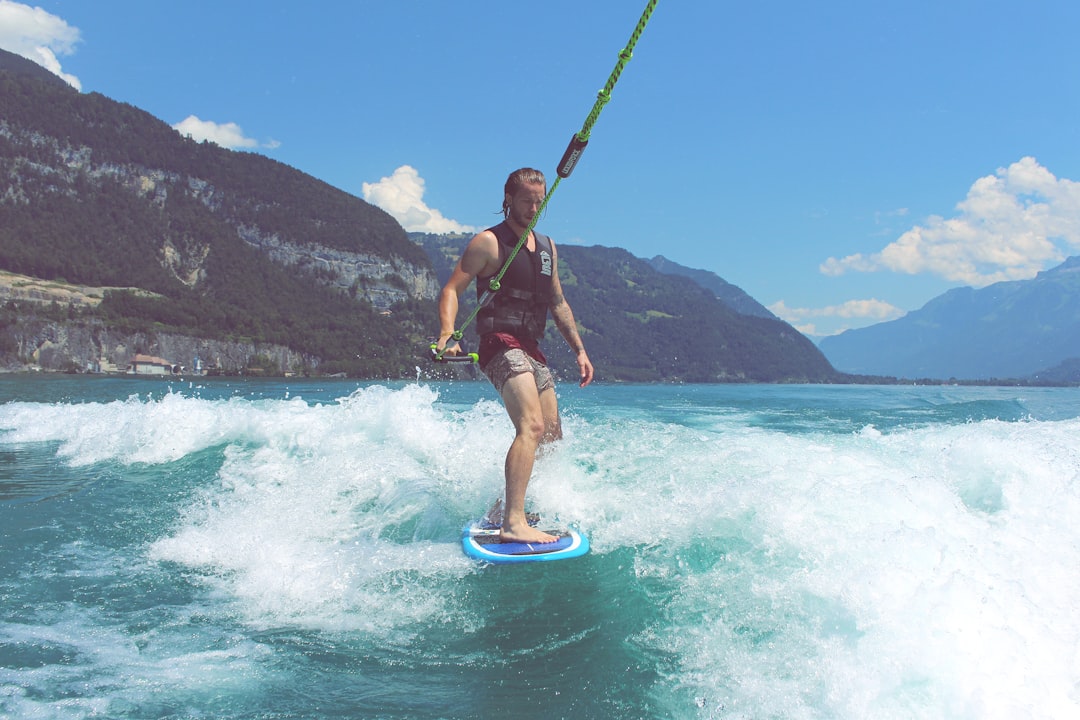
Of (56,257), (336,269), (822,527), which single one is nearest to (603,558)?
(822,527)

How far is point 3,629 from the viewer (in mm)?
3170

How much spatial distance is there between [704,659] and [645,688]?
1.11ft

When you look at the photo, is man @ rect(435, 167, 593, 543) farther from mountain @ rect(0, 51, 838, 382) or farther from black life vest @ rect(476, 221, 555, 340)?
mountain @ rect(0, 51, 838, 382)

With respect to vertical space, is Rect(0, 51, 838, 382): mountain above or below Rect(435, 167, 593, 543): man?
above

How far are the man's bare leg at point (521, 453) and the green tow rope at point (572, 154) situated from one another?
17.1 inches

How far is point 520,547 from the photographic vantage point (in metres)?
4.39

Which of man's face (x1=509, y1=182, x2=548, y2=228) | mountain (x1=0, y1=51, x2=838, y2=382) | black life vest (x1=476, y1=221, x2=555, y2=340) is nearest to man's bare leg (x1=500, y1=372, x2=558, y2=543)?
black life vest (x1=476, y1=221, x2=555, y2=340)

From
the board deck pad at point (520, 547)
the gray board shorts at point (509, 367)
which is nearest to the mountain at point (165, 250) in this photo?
the gray board shorts at point (509, 367)

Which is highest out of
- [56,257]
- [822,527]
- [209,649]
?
[56,257]

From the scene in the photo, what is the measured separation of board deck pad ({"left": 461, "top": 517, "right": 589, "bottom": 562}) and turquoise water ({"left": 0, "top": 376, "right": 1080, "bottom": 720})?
0.10 meters

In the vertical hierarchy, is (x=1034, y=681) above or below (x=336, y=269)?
below

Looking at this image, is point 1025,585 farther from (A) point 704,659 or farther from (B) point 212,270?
(B) point 212,270

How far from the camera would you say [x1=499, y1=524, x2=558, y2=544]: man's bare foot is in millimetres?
4477

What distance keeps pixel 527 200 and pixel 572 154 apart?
663mm
